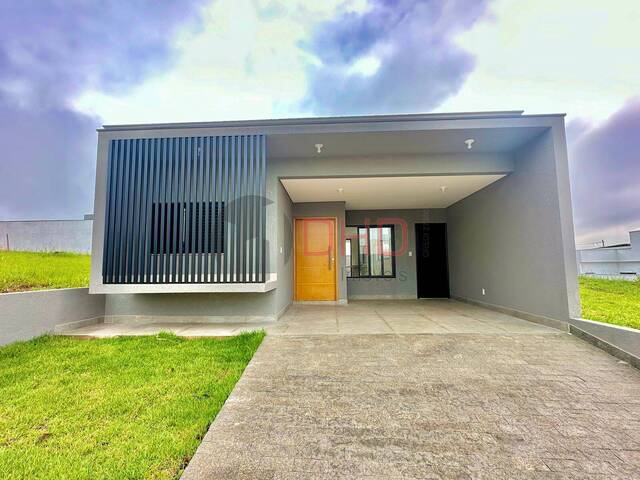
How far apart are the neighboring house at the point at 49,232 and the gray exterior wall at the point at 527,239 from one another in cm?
1069

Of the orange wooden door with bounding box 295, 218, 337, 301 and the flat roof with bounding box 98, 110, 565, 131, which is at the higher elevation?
the flat roof with bounding box 98, 110, 565, 131

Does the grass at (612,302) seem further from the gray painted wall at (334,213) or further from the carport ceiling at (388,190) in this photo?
the gray painted wall at (334,213)

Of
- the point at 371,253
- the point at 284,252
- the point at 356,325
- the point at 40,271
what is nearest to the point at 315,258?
the point at 284,252

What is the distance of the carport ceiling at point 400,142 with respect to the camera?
4188mm

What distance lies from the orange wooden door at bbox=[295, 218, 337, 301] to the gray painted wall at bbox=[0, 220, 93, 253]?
6.66 m

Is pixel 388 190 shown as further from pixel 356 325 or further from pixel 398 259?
pixel 356 325

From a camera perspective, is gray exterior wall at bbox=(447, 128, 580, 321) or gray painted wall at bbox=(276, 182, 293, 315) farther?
gray painted wall at bbox=(276, 182, 293, 315)

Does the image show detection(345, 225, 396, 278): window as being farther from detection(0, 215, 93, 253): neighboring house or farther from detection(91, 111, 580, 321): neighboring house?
detection(0, 215, 93, 253): neighboring house

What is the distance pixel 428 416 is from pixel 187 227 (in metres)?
3.90

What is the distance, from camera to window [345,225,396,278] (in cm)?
783

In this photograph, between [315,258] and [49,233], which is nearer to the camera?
[315,258]

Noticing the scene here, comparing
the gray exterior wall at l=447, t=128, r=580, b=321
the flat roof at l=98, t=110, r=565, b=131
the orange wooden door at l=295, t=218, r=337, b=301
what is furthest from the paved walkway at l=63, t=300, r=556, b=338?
the flat roof at l=98, t=110, r=565, b=131

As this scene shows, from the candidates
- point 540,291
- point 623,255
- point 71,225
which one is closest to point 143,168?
point 540,291

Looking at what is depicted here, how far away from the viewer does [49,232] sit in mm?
9211
